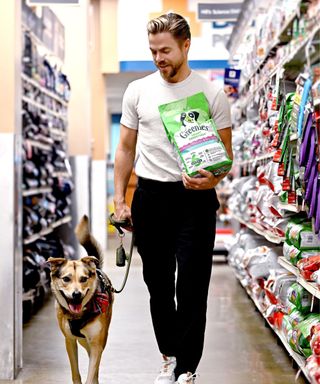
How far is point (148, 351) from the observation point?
14.9ft

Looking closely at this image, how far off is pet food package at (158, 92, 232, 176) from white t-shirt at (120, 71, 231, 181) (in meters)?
0.07

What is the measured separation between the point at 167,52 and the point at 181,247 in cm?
83

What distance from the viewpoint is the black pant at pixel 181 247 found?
124 inches

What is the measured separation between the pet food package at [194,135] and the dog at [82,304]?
732 mm

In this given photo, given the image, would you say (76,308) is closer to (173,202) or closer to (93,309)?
(93,309)

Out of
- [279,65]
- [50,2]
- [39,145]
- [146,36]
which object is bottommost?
[39,145]

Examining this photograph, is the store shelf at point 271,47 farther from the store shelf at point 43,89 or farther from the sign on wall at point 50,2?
the store shelf at point 43,89

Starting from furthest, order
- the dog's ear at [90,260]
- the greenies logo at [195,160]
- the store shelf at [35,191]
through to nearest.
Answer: the store shelf at [35,191]
the dog's ear at [90,260]
the greenies logo at [195,160]

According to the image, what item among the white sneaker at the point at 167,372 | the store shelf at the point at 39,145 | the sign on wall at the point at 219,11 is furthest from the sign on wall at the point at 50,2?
the white sneaker at the point at 167,372

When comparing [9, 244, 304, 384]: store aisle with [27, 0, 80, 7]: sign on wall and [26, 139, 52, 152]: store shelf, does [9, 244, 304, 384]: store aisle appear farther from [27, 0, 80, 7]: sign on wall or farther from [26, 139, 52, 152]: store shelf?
[27, 0, 80, 7]: sign on wall

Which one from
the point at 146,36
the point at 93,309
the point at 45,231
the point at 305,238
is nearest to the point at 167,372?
the point at 93,309

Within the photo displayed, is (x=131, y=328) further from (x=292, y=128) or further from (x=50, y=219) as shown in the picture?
(x=292, y=128)

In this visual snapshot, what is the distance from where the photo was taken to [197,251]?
124 inches

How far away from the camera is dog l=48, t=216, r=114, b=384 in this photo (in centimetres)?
330
